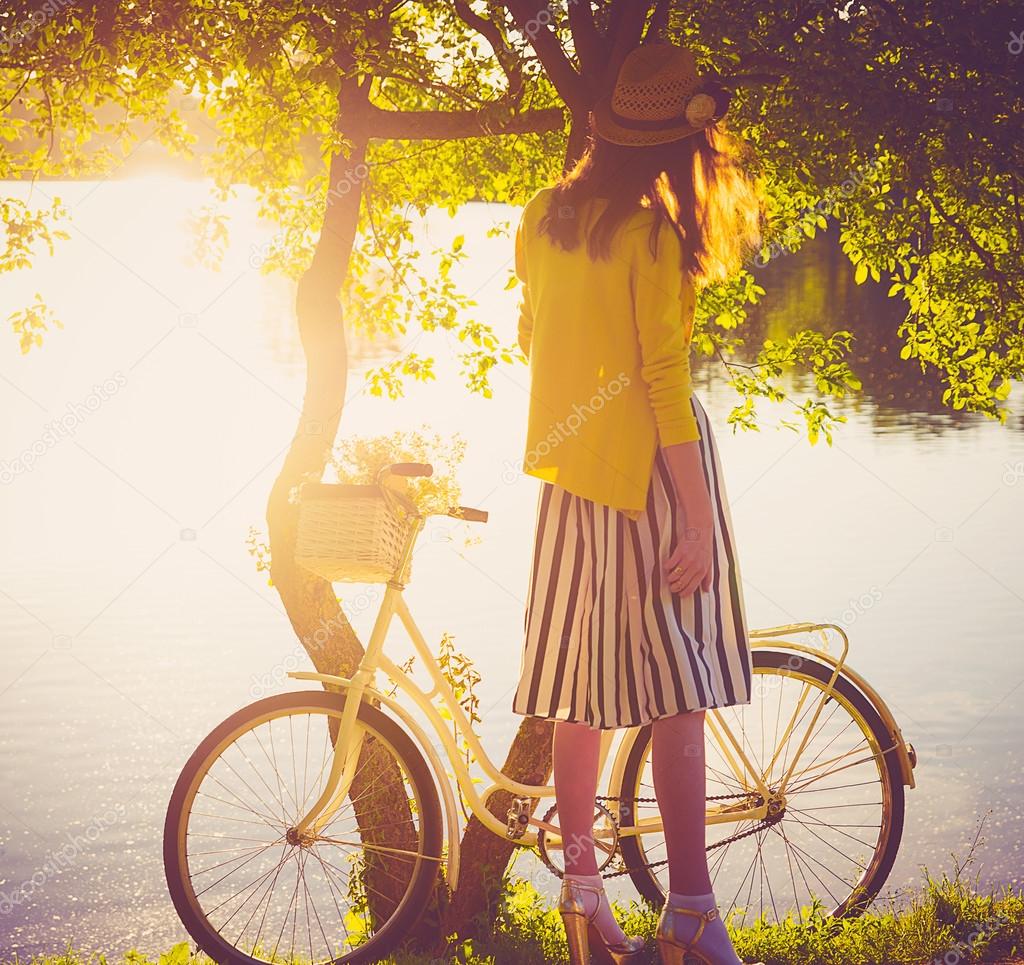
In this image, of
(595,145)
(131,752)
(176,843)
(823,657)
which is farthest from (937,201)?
(131,752)

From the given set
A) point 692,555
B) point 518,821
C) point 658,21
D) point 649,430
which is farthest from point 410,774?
point 658,21

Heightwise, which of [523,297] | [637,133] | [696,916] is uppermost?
[637,133]

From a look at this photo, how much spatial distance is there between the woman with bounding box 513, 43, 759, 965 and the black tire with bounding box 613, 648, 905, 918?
0.74 meters

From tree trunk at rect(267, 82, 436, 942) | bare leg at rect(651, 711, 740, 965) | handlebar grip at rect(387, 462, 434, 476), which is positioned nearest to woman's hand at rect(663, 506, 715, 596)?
bare leg at rect(651, 711, 740, 965)

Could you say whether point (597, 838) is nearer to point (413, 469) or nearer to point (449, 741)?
point (449, 741)

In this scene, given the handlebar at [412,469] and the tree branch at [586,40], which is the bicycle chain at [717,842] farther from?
the tree branch at [586,40]

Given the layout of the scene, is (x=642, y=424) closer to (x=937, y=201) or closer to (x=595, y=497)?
(x=595, y=497)

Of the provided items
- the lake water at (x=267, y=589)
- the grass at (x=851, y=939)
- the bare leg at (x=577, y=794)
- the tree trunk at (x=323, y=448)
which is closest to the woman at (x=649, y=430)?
the bare leg at (x=577, y=794)

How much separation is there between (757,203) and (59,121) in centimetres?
363

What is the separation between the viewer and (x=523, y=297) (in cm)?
362

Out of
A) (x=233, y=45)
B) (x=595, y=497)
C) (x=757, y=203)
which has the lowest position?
(x=595, y=497)

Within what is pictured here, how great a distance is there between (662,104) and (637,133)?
9cm

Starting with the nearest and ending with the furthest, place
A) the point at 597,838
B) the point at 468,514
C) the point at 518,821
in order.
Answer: the point at 468,514, the point at 518,821, the point at 597,838

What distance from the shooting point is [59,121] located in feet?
18.8
